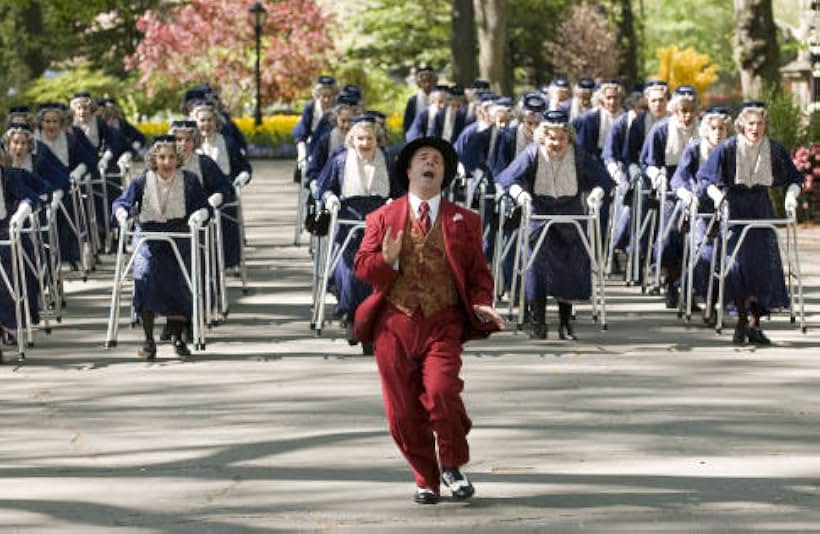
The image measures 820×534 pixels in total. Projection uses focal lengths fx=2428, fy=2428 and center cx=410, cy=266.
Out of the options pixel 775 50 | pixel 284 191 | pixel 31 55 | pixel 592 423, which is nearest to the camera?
pixel 592 423

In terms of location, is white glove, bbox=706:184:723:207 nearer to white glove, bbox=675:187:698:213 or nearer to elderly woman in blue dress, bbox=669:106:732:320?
white glove, bbox=675:187:698:213

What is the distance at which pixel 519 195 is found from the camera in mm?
18328

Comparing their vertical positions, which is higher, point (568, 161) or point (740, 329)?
point (568, 161)

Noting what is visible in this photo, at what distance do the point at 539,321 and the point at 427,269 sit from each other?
7.47m

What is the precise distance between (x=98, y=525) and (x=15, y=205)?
26.3 ft

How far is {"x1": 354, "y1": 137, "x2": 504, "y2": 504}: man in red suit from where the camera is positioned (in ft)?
36.1

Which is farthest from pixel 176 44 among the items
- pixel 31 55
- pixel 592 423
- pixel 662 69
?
pixel 592 423

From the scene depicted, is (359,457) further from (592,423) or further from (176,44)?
(176,44)

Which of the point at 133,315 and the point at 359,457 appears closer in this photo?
the point at 359,457

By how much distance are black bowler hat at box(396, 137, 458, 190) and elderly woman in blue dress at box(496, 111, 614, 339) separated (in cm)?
727

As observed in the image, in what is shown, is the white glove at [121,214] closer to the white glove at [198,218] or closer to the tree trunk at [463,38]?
the white glove at [198,218]

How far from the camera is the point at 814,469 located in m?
11.9

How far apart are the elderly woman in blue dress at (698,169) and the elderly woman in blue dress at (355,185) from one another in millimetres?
2414

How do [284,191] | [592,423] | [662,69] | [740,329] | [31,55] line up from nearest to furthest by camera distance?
[592,423]
[740,329]
[284,191]
[31,55]
[662,69]
